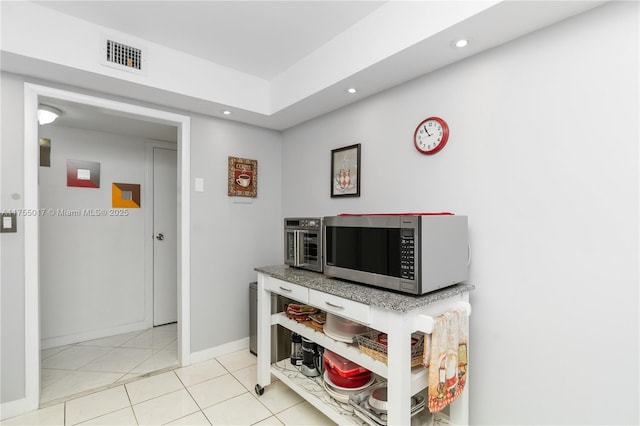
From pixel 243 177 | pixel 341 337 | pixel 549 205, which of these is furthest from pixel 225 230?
pixel 549 205

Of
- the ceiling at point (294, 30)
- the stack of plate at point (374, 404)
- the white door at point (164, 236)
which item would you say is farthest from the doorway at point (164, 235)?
the stack of plate at point (374, 404)

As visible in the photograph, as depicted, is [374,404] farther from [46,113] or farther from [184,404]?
[46,113]

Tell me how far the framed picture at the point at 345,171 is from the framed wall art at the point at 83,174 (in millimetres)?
2438

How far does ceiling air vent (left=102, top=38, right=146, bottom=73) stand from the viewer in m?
2.00

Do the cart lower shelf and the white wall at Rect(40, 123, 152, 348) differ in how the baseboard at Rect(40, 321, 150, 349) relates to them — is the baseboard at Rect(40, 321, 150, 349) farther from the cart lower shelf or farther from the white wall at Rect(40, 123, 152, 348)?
the cart lower shelf

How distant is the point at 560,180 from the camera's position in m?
1.46

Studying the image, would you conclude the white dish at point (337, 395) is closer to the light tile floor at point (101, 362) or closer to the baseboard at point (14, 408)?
the light tile floor at point (101, 362)

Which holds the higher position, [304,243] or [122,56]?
[122,56]

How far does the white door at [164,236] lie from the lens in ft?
11.8

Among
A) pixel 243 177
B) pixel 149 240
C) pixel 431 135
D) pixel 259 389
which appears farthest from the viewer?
pixel 149 240

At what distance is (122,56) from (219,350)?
2.42 metres

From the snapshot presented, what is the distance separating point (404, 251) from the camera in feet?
4.97

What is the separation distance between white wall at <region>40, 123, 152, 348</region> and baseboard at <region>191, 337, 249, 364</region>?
→ 1187 millimetres

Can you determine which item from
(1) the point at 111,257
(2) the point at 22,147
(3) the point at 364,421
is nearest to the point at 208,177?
(2) the point at 22,147
